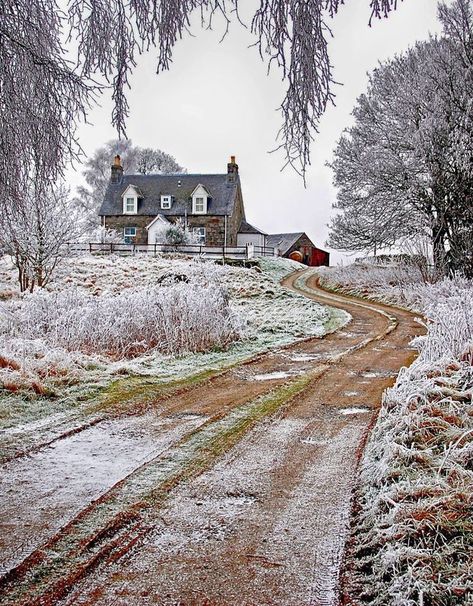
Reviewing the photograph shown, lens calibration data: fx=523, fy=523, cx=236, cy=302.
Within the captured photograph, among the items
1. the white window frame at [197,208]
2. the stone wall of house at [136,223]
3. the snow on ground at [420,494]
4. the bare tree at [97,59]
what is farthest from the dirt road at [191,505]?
the stone wall of house at [136,223]

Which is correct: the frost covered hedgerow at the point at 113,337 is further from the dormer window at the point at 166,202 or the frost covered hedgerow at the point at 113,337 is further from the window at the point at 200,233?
the dormer window at the point at 166,202

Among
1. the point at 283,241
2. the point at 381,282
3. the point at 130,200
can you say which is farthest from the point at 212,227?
the point at 381,282

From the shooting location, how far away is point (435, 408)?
4.80 meters

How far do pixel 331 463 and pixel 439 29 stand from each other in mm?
19492

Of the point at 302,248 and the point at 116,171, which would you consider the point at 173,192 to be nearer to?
the point at 116,171

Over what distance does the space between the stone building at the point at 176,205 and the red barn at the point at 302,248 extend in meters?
8.80

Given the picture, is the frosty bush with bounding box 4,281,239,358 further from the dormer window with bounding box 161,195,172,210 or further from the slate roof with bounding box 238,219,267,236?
the slate roof with bounding box 238,219,267,236

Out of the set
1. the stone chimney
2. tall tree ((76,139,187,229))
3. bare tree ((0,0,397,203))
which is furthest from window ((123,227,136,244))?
bare tree ((0,0,397,203))

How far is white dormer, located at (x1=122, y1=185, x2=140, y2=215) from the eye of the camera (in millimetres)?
37656

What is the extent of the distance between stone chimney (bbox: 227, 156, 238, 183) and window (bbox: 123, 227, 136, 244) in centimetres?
798

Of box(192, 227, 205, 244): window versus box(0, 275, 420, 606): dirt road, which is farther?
box(192, 227, 205, 244): window

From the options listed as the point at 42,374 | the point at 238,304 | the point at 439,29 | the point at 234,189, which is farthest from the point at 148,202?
the point at 42,374

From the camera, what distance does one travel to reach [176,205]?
3781 centimetres

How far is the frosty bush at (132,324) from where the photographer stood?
9.36 metres
